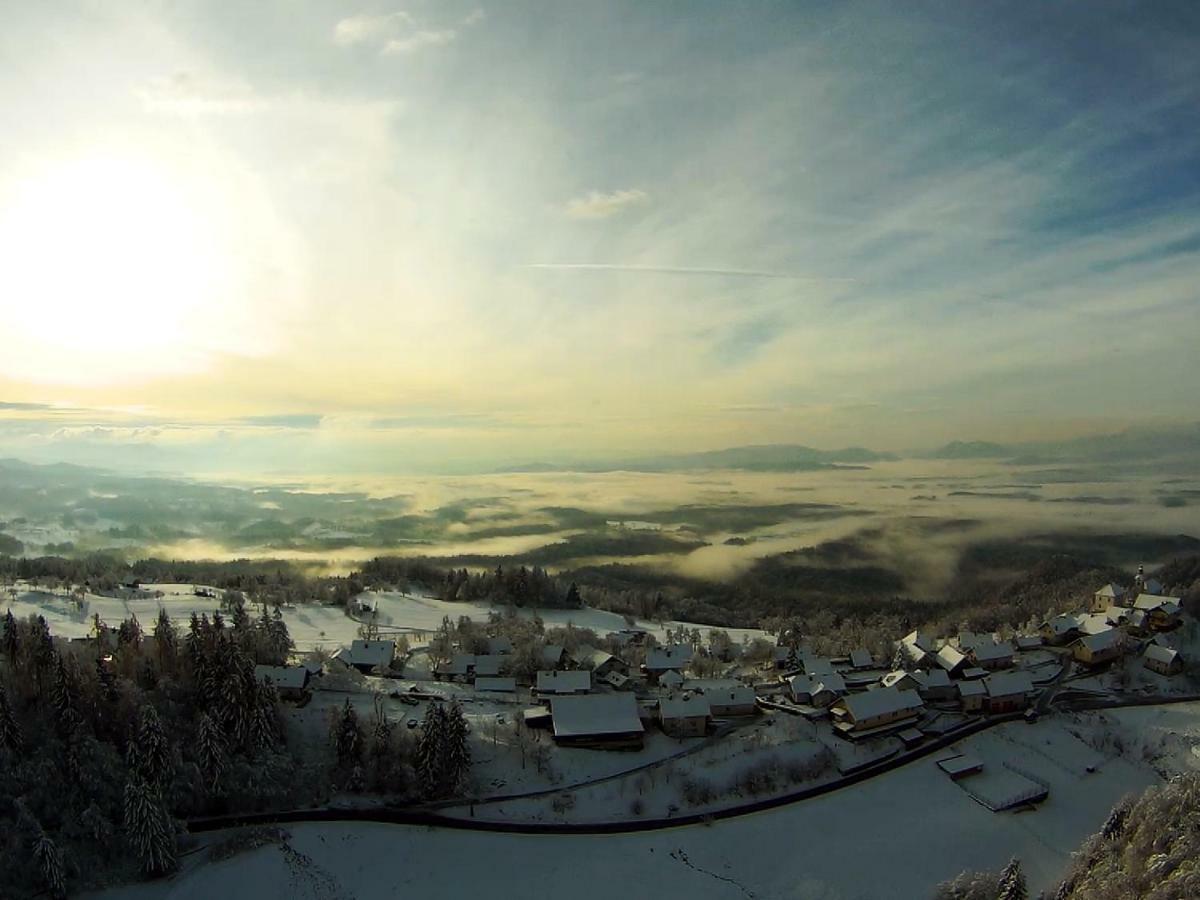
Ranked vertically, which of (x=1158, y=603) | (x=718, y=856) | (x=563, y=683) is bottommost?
(x=718, y=856)

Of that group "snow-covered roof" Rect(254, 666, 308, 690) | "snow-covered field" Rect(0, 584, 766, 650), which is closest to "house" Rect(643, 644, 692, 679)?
"snow-covered field" Rect(0, 584, 766, 650)

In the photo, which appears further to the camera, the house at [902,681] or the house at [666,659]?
the house at [666,659]

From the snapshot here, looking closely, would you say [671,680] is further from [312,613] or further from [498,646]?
[312,613]

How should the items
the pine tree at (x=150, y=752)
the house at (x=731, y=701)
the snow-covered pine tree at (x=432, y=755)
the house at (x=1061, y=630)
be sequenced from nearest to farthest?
the pine tree at (x=150, y=752)
the snow-covered pine tree at (x=432, y=755)
the house at (x=731, y=701)
the house at (x=1061, y=630)

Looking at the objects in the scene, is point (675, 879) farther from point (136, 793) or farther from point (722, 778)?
point (136, 793)

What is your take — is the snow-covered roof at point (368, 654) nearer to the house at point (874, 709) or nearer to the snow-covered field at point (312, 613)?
the snow-covered field at point (312, 613)

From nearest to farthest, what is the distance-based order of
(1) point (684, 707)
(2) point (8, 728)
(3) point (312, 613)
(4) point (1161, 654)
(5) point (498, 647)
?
(2) point (8, 728)
(1) point (684, 707)
(4) point (1161, 654)
(5) point (498, 647)
(3) point (312, 613)

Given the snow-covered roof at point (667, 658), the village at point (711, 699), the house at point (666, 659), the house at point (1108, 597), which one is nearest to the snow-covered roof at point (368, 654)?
the village at point (711, 699)

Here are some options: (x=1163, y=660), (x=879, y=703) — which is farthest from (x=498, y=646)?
(x=1163, y=660)
